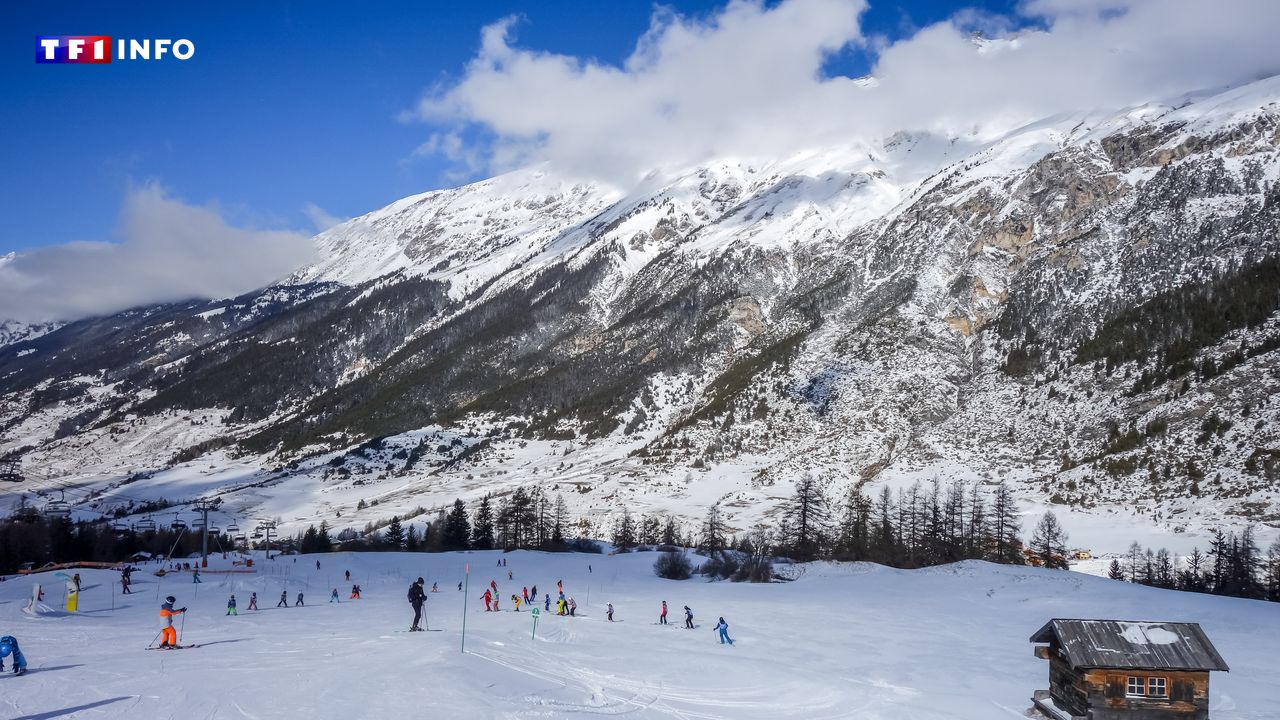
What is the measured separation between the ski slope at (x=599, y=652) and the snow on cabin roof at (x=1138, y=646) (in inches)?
87.2

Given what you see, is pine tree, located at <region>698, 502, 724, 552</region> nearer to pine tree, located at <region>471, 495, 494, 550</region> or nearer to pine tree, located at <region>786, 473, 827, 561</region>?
pine tree, located at <region>786, 473, 827, 561</region>

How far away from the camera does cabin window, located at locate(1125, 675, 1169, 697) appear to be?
2380cm

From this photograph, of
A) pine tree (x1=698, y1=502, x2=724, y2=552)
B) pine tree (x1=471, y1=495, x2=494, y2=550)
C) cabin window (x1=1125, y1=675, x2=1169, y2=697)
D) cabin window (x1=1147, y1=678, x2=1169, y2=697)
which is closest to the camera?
cabin window (x1=1125, y1=675, x2=1169, y2=697)

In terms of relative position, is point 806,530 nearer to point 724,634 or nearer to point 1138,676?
point 724,634

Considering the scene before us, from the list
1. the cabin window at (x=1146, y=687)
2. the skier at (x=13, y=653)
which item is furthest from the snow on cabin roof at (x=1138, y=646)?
the skier at (x=13, y=653)

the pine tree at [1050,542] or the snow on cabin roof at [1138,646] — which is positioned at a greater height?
the snow on cabin roof at [1138,646]

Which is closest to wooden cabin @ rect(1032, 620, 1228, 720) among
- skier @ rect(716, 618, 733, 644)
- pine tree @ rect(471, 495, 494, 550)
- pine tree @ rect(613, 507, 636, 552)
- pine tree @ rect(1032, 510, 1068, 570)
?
skier @ rect(716, 618, 733, 644)

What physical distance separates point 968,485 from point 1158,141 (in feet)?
423

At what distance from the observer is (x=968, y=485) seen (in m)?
115

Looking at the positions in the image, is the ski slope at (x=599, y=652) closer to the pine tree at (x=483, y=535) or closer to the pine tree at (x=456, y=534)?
the pine tree at (x=456, y=534)

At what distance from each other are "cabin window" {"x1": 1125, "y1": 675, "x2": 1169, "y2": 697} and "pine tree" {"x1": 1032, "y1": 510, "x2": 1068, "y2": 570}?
54204mm

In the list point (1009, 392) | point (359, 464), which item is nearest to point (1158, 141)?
point (1009, 392)

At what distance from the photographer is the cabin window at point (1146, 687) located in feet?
78.1

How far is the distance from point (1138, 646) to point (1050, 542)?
71583 mm
